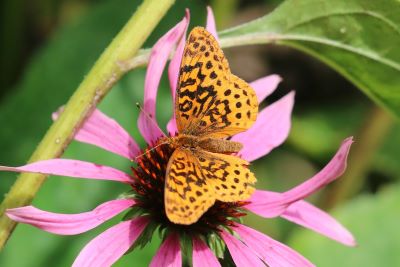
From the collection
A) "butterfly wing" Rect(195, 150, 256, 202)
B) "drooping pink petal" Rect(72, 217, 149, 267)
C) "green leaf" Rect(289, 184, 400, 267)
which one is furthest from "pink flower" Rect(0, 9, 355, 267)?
"green leaf" Rect(289, 184, 400, 267)

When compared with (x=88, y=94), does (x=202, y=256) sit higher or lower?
lower

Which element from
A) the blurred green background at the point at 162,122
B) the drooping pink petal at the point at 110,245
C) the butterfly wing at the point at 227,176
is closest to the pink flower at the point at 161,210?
the drooping pink petal at the point at 110,245

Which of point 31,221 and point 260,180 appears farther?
point 260,180

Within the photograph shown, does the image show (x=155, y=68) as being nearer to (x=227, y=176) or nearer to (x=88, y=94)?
(x=88, y=94)

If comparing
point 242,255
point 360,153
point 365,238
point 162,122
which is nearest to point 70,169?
point 242,255

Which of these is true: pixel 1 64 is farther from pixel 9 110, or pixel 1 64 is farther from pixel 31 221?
pixel 31 221

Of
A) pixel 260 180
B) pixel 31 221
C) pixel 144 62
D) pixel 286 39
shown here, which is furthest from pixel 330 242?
pixel 31 221

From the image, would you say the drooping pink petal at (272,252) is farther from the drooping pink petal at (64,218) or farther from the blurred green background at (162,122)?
the blurred green background at (162,122)
